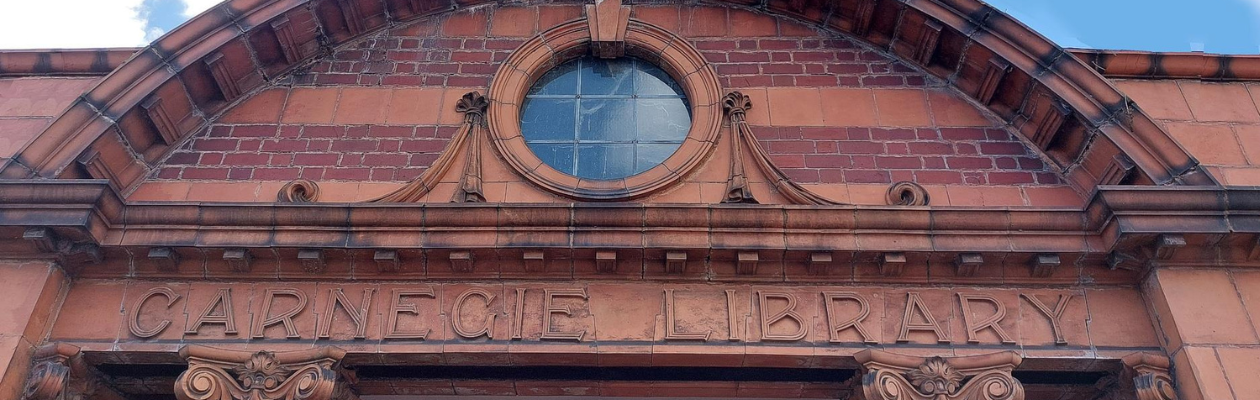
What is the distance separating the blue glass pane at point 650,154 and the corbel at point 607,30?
0.97 m

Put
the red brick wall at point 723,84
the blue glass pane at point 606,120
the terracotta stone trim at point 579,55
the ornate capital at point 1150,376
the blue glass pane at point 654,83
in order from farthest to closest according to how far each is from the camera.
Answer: the blue glass pane at point 654,83 → the blue glass pane at point 606,120 → the red brick wall at point 723,84 → the terracotta stone trim at point 579,55 → the ornate capital at point 1150,376

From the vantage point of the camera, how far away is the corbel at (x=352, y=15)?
27.6ft

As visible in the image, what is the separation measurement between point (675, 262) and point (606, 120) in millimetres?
1687

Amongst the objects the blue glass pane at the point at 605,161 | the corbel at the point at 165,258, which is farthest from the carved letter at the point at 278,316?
the blue glass pane at the point at 605,161

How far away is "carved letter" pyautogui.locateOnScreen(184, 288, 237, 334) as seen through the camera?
6.75m

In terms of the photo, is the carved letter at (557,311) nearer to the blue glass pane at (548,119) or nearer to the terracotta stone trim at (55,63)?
the blue glass pane at (548,119)

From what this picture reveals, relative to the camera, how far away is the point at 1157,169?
7.01 meters

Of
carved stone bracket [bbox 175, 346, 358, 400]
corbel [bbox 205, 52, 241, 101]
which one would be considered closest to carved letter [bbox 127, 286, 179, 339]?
carved stone bracket [bbox 175, 346, 358, 400]

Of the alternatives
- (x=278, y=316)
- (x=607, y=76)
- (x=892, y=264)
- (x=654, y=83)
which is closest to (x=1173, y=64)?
(x=892, y=264)

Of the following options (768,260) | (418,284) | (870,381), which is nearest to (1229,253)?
(870,381)

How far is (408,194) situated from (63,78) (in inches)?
120

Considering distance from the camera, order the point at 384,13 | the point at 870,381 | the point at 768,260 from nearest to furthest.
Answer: the point at 870,381 < the point at 768,260 < the point at 384,13

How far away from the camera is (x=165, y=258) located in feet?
22.6

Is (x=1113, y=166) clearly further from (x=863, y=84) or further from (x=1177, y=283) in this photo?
(x=863, y=84)
